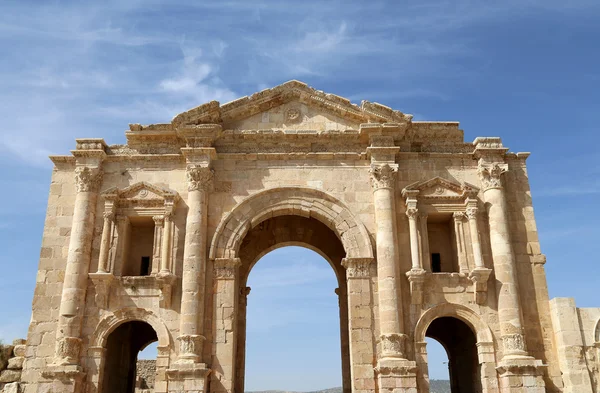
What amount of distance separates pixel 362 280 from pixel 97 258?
781 cm

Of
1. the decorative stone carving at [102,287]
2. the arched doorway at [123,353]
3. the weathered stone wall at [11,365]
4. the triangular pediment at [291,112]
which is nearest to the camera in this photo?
the weathered stone wall at [11,365]

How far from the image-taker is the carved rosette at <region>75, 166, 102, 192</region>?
18.0 metres

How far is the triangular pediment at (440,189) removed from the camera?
18016 mm

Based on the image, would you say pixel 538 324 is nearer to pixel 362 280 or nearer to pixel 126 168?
pixel 362 280

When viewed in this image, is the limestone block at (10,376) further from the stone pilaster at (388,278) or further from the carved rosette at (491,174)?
the carved rosette at (491,174)

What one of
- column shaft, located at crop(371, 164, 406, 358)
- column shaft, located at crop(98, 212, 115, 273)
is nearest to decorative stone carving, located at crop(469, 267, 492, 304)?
column shaft, located at crop(371, 164, 406, 358)

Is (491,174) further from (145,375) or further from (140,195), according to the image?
(145,375)

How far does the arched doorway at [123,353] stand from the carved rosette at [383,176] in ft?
30.3

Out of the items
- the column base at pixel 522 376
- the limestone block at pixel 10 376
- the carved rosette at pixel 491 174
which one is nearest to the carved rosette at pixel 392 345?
the column base at pixel 522 376

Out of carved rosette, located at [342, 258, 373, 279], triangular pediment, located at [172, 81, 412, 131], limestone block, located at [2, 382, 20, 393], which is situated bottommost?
limestone block, located at [2, 382, 20, 393]

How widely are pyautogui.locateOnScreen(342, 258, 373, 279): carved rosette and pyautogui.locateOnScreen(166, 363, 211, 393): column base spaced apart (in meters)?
4.95

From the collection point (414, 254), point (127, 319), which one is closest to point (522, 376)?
point (414, 254)

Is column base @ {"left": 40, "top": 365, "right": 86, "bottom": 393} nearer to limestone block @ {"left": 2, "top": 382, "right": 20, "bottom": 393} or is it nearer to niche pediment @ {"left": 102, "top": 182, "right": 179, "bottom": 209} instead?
limestone block @ {"left": 2, "top": 382, "right": 20, "bottom": 393}

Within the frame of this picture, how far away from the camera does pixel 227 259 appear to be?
17266mm
